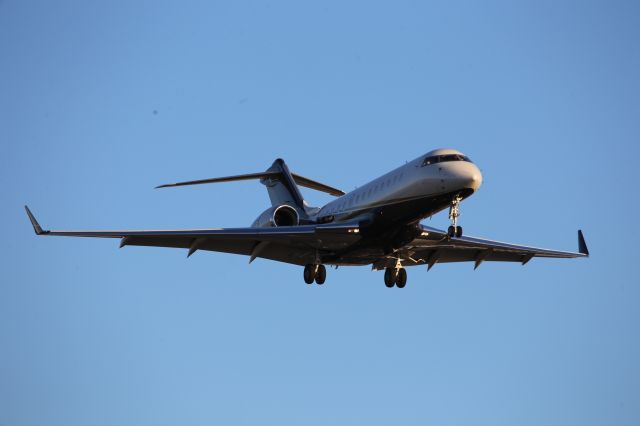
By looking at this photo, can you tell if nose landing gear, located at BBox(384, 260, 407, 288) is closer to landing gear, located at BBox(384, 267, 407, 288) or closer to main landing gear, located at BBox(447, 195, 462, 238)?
landing gear, located at BBox(384, 267, 407, 288)

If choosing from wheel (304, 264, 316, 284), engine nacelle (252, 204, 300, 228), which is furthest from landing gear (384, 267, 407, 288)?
engine nacelle (252, 204, 300, 228)

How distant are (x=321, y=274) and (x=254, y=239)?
8.29 feet

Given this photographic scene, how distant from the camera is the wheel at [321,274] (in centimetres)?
3169

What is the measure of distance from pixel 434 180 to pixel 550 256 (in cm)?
1033

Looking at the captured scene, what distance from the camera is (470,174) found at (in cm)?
2691

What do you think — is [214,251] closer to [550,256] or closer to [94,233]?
[94,233]

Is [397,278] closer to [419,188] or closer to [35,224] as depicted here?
[419,188]

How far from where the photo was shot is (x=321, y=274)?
31.7 meters

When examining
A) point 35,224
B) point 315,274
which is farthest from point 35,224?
point 315,274

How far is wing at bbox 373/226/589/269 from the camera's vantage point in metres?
30.1

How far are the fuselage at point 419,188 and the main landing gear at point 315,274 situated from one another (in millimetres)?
2384

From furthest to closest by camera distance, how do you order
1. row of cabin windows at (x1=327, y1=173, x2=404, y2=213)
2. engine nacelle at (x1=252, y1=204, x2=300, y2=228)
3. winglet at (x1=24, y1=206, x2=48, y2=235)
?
1. engine nacelle at (x1=252, y1=204, x2=300, y2=228)
2. row of cabin windows at (x1=327, y1=173, x2=404, y2=213)
3. winglet at (x1=24, y1=206, x2=48, y2=235)

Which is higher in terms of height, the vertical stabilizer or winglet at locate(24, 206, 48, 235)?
the vertical stabilizer

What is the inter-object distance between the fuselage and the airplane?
0.09 feet
